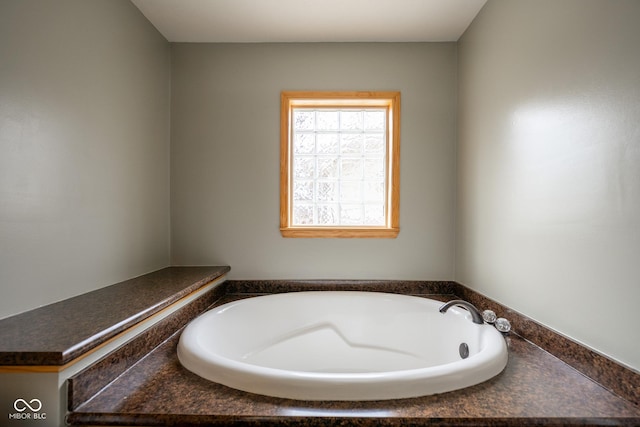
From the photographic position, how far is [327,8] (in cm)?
199

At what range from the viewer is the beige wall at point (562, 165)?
3.40 feet

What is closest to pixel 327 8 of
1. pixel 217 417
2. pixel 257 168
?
pixel 257 168

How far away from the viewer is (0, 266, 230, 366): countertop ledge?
0.89m

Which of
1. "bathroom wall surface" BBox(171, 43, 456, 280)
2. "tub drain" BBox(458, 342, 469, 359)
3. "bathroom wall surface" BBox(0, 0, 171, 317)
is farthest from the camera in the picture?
"bathroom wall surface" BBox(171, 43, 456, 280)

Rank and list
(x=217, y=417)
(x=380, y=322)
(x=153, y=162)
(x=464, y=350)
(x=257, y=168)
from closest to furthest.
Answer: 1. (x=217, y=417)
2. (x=464, y=350)
3. (x=380, y=322)
4. (x=153, y=162)
5. (x=257, y=168)

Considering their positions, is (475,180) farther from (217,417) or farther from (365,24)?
(217,417)

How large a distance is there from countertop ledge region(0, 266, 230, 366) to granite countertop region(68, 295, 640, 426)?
0.54ft

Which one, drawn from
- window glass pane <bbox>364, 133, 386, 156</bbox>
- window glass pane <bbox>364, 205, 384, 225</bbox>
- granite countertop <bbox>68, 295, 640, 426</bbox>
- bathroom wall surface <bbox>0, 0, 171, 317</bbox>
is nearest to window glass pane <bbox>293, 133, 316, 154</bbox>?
window glass pane <bbox>364, 133, 386, 156</bbox>

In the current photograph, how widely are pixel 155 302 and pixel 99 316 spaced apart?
231 mm

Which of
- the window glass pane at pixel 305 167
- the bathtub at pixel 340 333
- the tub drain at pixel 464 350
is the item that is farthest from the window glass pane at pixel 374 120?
the tub drain at pixel 464 350

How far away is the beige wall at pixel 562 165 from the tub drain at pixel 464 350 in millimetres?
307

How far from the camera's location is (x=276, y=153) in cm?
239

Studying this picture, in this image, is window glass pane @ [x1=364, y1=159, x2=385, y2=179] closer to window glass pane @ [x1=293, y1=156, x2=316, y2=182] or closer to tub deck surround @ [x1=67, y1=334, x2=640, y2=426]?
window glass pane @ [x1=293, y1=156, x2=316, y2=182]

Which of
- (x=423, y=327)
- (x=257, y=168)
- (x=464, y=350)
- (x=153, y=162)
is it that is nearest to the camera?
(x=464, y=350)
